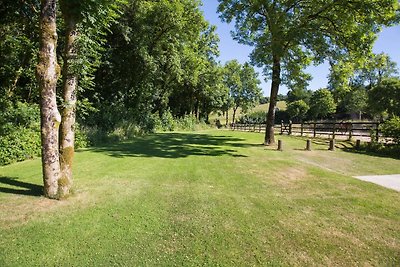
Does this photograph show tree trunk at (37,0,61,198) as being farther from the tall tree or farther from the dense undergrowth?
the dense undergrowth

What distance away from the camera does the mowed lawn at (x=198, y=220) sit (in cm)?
441

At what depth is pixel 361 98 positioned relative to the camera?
2398 inches

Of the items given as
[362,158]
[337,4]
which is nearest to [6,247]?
[362,158]

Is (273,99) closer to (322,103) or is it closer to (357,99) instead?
(357,99)

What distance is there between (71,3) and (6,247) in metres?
4.78

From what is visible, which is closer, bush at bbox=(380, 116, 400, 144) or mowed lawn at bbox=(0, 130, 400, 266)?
mowed lawn at bbox=(0, 130, 400, 266)

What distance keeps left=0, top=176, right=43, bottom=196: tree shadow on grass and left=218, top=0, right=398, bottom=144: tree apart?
12.9 metres

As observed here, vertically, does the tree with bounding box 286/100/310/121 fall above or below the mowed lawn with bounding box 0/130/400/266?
above

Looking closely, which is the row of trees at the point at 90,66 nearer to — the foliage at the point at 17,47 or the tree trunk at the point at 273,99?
the foliage at the point at 17,47

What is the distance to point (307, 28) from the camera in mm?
15797

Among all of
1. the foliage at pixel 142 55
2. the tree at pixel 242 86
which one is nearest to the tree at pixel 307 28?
the foliage at pixel 142 55

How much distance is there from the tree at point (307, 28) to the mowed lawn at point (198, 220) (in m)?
9.28

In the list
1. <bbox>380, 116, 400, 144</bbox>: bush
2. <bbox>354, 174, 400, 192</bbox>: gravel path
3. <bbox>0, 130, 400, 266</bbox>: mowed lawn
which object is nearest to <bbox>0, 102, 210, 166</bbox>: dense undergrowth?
<bbox>0, 130, 400, 266</bbox>: mowed lawn

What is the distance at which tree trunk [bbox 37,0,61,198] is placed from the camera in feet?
19.4
